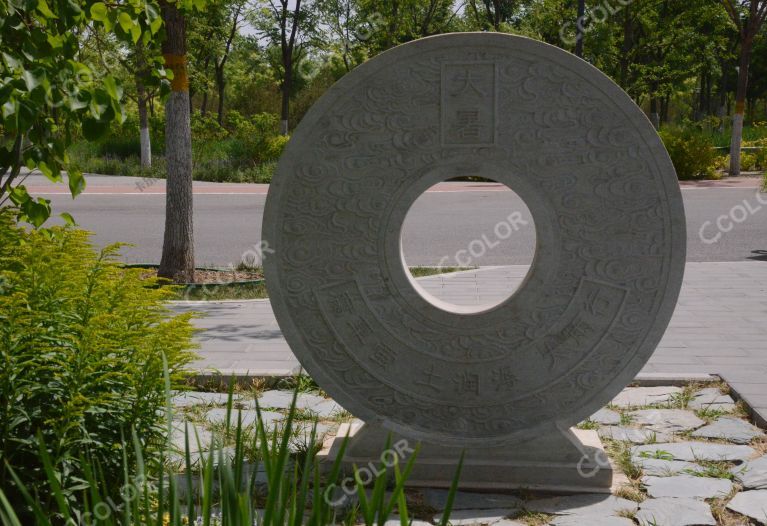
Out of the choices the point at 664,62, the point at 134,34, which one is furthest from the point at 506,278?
the point at 664,62

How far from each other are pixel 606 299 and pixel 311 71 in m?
33.1

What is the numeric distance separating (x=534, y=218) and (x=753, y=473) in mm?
1576

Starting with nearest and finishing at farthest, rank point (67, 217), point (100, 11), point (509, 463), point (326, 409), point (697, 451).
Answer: point (100, 11) < point (67, 217) < point (509, 463) < point (697, 451) < point (326, 409)

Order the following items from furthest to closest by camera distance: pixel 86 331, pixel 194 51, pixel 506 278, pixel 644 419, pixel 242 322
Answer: pixel 194 51, pixel 506 278, pixel 242 322, pixel 644 419, pixel 86 331

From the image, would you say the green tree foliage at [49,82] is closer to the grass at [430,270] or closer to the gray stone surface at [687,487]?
the gray stone surface at [687,487]

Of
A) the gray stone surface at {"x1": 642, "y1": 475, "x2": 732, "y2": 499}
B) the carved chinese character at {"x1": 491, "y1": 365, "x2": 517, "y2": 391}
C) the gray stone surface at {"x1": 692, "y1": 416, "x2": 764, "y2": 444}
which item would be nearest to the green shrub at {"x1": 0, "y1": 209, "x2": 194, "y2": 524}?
the carved chinese character at {"x1": 491, "y1": 365, "x2": 517, "y2": 391}

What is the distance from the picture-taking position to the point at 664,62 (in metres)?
26.6

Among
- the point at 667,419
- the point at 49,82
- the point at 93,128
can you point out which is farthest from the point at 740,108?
the point at 49,82

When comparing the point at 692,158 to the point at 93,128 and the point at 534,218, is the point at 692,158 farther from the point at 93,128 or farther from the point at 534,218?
the point at 93,128

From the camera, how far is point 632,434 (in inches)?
181

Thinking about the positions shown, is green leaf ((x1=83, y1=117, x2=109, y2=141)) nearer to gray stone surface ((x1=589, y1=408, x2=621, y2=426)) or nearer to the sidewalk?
Answer: gray stone surface ((x1=589, y1=408, x2=621, y2=426))

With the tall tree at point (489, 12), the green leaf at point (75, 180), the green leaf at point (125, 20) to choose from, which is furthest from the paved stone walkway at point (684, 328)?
the tall tree at point (489, 12)

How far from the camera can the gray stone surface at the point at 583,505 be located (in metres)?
3.69

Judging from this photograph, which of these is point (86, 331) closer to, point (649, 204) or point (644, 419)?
point (649, 204)
